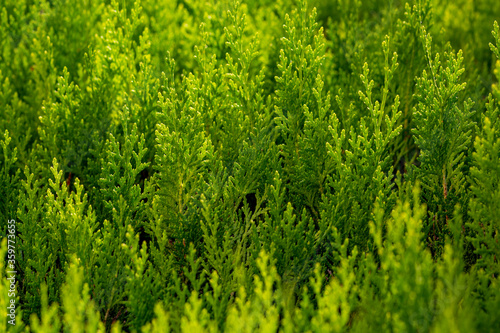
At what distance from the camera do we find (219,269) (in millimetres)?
2920

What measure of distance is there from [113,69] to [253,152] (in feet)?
4.95

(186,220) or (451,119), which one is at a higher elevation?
(451,119)

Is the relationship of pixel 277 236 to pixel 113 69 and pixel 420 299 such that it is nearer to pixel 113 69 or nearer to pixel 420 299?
pixel 420 299

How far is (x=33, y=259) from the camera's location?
3.12 metres

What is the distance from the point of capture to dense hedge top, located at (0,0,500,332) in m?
2.42

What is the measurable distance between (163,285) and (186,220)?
0.43 metres

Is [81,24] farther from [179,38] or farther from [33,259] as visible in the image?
[33,259]

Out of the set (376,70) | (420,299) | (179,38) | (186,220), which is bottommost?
(420,299)

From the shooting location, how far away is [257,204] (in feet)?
10.5

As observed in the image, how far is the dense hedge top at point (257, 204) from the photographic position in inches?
95.3

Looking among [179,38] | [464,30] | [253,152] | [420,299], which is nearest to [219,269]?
[253,152]

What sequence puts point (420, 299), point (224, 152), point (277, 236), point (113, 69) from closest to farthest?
point (420, 299), point (277, 236), point (224, 152), point (113, 69)

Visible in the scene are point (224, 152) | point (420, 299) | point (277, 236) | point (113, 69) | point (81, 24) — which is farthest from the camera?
point (81, 24)

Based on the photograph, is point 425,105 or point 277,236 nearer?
point 277,236
